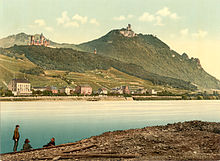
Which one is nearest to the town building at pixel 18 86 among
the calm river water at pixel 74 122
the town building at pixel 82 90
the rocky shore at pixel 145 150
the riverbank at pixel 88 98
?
the riverbank at pixel 88 98

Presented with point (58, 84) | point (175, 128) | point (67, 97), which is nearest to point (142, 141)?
point (175, 128)

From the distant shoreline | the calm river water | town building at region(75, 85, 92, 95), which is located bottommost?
the calm river water

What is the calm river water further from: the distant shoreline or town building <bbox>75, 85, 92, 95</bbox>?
town building <bbox>75, 85, 92, 95</bbox>

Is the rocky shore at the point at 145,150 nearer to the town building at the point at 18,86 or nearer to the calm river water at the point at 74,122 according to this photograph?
the calm river water at the point at 74,122

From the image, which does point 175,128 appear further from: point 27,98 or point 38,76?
point 38,76

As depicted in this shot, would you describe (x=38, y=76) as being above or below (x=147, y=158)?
above

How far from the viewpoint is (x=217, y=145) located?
611 inches

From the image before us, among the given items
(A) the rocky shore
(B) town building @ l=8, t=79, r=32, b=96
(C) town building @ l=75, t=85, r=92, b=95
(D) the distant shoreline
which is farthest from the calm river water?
(C) town building @ l=75, t=85, r=92, b=95

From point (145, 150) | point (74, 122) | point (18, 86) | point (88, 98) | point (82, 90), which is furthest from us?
point (82, 90)

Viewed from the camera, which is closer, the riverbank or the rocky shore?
the rocky shore

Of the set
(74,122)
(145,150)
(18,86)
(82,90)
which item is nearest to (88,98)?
(82,90)

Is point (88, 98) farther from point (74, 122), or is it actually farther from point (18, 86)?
point (74, 122)

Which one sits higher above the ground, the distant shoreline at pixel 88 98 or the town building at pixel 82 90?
the town building at pixel 82 90

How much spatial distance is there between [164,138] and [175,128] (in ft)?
18.5
